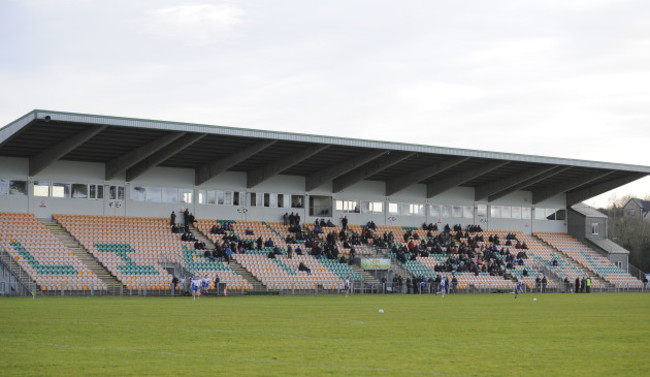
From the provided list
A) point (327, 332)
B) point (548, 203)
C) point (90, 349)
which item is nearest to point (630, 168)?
point (548, 203)

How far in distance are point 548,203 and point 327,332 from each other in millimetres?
58962

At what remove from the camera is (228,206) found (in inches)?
2371

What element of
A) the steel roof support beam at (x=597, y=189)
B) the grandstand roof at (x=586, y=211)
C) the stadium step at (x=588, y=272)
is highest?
the steel roof support beam at (x=597, y=189)

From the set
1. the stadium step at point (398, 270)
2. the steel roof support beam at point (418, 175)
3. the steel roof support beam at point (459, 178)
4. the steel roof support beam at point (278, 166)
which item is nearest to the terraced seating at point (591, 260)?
the steel roof support beam at point (459, 178)

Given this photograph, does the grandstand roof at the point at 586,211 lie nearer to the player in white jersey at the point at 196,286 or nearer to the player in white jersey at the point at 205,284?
the player in white jersey at the point at 205,284

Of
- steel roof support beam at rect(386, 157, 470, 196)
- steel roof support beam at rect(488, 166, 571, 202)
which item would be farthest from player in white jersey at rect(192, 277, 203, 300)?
steel roof support beam at rect(488, 166, 571, 202)

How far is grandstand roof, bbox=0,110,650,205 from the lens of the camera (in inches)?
1889

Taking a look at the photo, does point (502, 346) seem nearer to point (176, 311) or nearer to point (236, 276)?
point (176, 311)

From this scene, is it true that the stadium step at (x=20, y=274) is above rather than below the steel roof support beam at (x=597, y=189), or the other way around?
below

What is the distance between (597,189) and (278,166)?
3110cm

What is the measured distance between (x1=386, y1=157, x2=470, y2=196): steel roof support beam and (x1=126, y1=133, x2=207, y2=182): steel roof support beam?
19.9 m

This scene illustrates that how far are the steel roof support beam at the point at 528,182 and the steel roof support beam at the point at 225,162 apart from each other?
26.2 meters

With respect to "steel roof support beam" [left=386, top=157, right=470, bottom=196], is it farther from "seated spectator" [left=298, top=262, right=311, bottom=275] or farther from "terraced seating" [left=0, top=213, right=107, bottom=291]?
"terraced seating" [left=0, top=213, right=107, bottom=291]

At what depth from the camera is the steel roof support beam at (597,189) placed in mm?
72113
